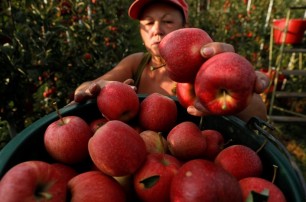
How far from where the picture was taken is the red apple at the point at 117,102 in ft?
3.37

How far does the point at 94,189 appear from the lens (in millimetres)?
728

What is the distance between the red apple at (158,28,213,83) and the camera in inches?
29.8

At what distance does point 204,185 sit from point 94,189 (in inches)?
10.7

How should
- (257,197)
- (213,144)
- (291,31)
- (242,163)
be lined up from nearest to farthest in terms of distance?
1. (257,197)
2. (242,163)
3. (213,144)
4. (291,31)

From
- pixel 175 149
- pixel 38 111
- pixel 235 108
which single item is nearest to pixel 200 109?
A: pixel 235 108

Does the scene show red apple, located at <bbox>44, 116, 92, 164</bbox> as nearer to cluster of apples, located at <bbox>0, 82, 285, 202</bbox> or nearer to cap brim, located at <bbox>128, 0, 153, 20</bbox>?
cluster of apples, located at <bbox>0, 82, 285, 202</bbox>

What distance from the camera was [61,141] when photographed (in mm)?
896

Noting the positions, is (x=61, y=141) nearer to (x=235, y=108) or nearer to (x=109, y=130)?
(x=109, y=130)

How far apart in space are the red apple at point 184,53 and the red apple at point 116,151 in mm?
218

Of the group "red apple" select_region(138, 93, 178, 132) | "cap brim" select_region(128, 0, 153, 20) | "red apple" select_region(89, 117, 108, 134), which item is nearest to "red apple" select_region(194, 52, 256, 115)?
"red apple" select_region(138, 93, 178, 132)

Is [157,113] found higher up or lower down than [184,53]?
lower down

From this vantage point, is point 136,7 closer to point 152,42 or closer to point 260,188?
point 152,42

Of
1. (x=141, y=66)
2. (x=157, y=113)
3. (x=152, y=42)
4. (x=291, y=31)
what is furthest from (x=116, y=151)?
(x=291, y=31)

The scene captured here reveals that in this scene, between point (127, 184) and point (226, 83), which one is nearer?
point (226, 83)
